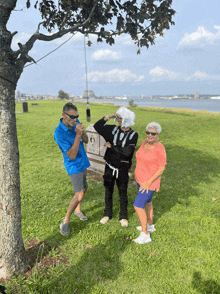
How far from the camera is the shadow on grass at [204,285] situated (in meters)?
2.90

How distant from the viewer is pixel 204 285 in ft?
9.80

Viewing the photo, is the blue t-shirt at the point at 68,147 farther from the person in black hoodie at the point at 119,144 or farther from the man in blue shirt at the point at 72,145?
the person in black hoodie at the point at 119,144

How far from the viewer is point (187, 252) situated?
3.62m

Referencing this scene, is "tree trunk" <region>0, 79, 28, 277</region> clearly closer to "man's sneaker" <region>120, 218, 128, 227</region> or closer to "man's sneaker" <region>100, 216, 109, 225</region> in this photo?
"man's sneaker" <region>100, 216, 109, 225</region>

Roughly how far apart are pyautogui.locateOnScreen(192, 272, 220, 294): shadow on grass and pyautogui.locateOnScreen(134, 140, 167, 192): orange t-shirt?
4.93 ft

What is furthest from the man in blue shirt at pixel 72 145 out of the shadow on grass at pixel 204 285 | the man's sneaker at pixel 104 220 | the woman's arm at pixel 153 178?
the shadow on grass at pixel 204 285

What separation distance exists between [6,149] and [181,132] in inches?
578

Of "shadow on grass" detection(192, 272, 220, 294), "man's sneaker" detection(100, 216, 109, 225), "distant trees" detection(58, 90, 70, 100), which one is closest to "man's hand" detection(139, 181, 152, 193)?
"man's sneaker" detection(100, 216, 109, 225)

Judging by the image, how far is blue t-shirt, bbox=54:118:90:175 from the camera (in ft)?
11.7

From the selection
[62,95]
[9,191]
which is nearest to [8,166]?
[9,191]

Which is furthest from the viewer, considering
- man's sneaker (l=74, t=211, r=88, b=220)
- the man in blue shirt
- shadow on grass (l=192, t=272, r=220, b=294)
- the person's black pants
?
man's sneaker (l=74, t=211, r=88, b=220)

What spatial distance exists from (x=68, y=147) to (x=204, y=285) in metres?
3.07

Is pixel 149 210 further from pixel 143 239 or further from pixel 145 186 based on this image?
pixel 145 186

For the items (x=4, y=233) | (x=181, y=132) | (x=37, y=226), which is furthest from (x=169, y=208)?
(x=181, y=132)
